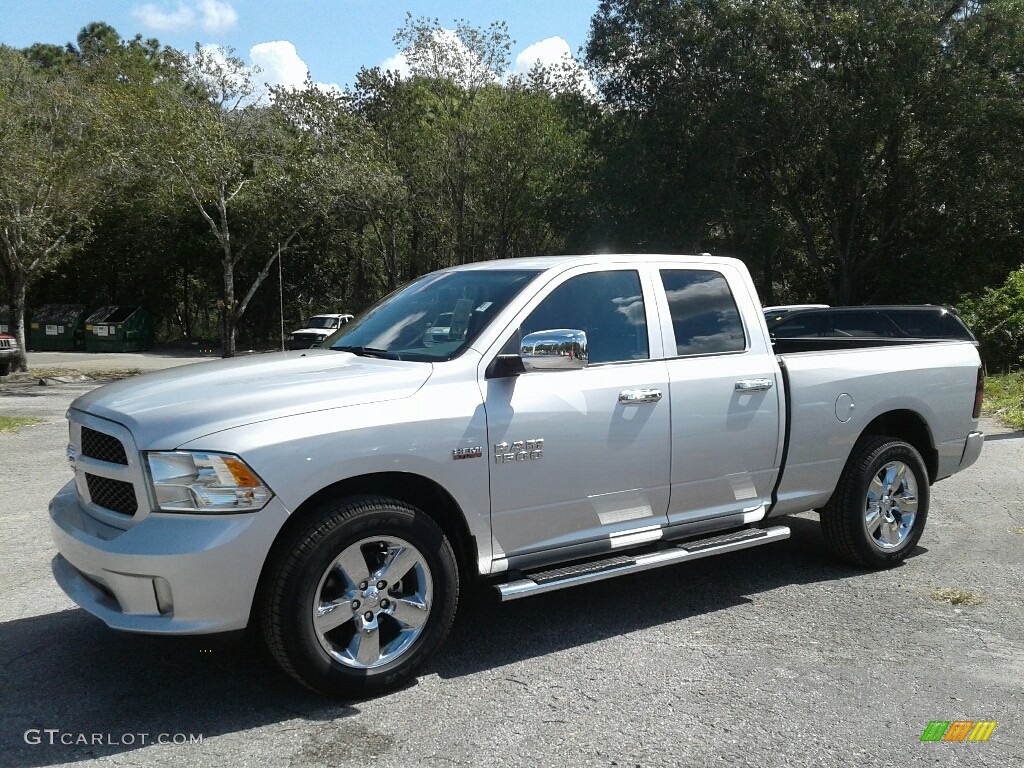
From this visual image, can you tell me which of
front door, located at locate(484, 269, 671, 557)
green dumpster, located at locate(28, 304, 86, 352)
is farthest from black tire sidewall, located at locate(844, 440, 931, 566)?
green dumpster, located at locate(28, 304, 86, 352)

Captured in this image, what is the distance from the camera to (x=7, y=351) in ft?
68.7

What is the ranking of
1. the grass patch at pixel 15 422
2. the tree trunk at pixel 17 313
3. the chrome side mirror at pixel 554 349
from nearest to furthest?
the chrome side mirror at pixel 554 349 < the grass patch at pixel 15 422 < the tree trunk at pixel 17 313

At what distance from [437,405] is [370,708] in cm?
133

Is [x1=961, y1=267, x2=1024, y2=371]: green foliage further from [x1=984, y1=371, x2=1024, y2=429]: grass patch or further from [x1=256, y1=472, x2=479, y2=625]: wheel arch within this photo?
[x1=256, y1=472, x2=479, y2=625]: wheel arch

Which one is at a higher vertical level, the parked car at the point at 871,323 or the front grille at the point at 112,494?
the parked car at the point at 871,323

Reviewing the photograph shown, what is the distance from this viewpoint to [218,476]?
3.73m

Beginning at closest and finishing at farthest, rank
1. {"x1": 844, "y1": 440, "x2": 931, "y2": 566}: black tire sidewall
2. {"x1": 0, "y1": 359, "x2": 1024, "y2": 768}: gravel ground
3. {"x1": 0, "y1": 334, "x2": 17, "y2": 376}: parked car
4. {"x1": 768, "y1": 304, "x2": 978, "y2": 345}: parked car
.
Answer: {"x1": 0, "y1": 359, "x2": 1024, "y2": 768}: gravel ground, {"x1": 844, "y1": 440, "x2": 931, "y2": 566}: black tire sidewall, {"x1": 768, "y1": 304, "x2": 978, "y2": 345}: parked car, {"x1": 0, "y1": 334, "x2": 17, "y2": 376}: parked car

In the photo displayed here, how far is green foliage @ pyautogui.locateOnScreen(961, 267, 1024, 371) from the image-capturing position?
60.3 feet

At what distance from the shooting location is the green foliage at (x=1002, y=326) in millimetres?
18391

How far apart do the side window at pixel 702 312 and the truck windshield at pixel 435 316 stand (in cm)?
89

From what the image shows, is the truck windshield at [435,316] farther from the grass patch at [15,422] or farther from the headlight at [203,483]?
the grass patch at [15,422]

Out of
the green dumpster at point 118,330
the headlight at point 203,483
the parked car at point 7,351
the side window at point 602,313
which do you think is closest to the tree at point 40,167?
the parked car at point 7,351

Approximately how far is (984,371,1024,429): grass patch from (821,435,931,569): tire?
7619 millimetres

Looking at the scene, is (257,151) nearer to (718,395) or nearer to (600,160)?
(600,160)
